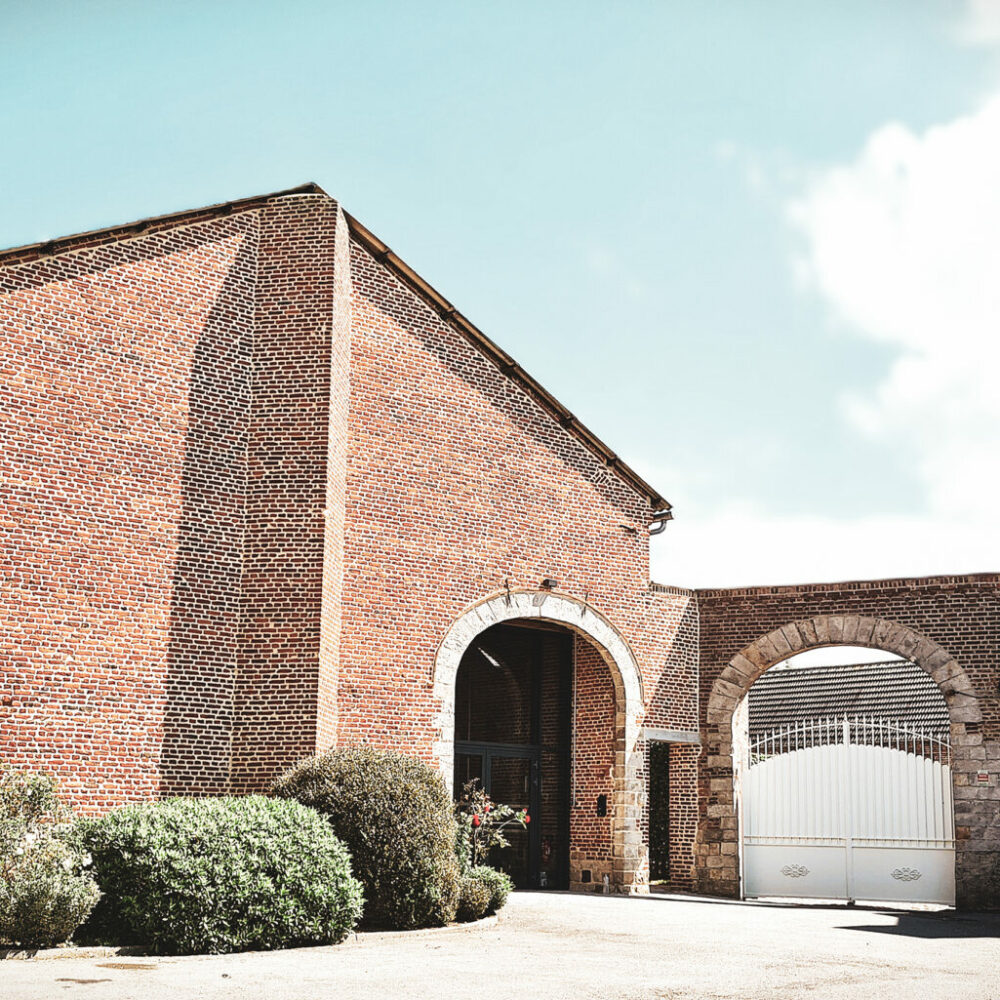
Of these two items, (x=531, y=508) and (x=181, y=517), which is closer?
(x=181, y=517)

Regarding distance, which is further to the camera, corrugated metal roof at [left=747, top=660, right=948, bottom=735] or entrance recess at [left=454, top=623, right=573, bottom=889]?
corrugated metal roof at [left=747, top=660, right=948, bottom=735]

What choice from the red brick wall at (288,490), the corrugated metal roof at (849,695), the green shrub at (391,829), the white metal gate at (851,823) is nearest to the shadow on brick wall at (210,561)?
the red brick wall at (288,490)

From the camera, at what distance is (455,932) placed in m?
11.9

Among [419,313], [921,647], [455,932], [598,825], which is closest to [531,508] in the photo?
[419,313]

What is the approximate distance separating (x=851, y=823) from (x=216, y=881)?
38.0 ft

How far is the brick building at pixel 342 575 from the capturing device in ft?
47.3

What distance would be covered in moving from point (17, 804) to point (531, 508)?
958 cm

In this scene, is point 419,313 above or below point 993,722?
above

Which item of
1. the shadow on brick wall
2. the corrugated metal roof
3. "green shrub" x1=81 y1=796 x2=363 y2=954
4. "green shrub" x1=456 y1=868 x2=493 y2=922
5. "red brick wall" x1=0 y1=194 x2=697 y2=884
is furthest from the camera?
the corrugated metal roof

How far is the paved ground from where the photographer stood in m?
8.28

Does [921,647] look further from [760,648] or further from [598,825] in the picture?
[598,825]

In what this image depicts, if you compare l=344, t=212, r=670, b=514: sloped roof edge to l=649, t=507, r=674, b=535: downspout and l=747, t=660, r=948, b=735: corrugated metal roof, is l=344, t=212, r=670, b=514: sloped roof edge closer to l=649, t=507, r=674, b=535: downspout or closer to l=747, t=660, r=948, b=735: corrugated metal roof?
l=649, t=507, r=674, b=535: downspout

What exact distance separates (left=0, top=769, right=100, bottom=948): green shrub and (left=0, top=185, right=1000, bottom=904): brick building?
3437 mm

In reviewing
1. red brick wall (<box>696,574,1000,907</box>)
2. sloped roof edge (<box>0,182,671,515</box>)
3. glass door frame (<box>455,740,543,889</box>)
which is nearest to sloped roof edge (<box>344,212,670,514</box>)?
sloped roof edge (<box>0,182,671,515</box>)
